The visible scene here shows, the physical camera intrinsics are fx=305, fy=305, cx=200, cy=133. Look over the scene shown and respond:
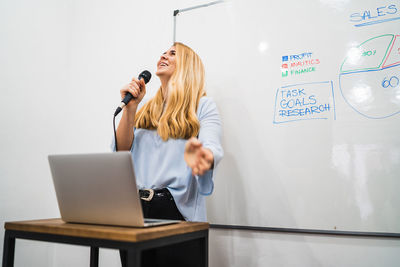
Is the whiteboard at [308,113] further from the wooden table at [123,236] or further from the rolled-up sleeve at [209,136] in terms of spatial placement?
the wooden table at [123,236]

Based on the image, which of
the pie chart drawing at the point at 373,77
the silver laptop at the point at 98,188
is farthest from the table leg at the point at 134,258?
the pie chart drawing at the point at 373,77

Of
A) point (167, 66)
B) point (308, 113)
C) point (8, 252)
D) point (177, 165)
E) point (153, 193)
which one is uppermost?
point (167, 66)

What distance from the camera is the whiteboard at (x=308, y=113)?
1.26 meters

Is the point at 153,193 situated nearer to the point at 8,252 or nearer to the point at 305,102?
the point at 8,252

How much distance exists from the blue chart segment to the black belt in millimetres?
637

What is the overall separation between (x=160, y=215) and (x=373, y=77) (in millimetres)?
1061

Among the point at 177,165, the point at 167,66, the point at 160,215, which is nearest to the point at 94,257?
the point at 160,215

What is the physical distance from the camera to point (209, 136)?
1.16m

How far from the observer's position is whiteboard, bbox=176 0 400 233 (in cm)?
126

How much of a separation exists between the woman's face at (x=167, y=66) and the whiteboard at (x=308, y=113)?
0.28 m

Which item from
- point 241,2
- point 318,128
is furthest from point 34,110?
point 318,128

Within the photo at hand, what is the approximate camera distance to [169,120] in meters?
1.28

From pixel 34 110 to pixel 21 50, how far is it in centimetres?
35

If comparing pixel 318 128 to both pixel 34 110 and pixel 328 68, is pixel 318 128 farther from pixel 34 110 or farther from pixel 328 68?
pixel 34 110
